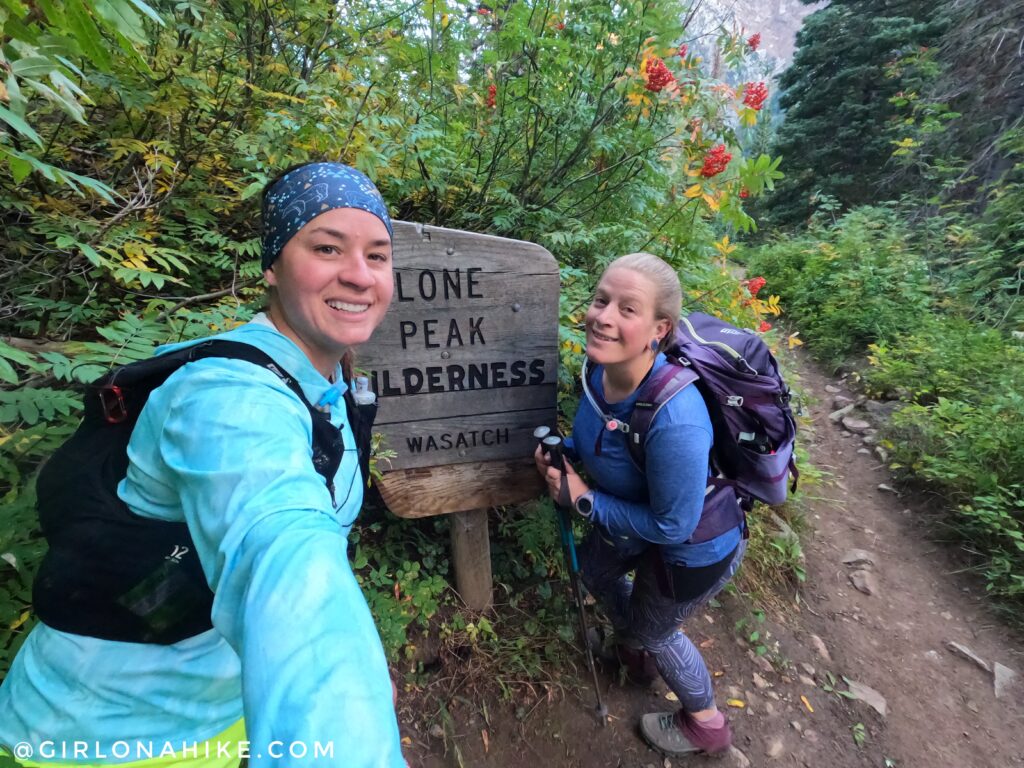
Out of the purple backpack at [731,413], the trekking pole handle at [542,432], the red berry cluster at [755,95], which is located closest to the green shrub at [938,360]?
the red berry cluster at [755,95]

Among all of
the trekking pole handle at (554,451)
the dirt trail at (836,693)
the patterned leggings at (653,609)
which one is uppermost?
the trekking pole handle at (554,451)

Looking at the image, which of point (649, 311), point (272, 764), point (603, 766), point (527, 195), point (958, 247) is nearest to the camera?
point (272, 764)

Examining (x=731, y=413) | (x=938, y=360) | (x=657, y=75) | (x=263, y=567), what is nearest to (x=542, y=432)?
(x=731, y=413)

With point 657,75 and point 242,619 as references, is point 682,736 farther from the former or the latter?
point 657,75

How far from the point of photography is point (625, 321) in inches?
70.5

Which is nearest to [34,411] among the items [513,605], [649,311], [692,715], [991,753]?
[649,311]

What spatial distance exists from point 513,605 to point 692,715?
1.05 meters

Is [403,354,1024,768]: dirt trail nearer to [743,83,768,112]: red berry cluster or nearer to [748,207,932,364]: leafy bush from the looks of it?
[743,83,768,112]: red berry cluster

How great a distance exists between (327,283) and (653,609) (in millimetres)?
1917

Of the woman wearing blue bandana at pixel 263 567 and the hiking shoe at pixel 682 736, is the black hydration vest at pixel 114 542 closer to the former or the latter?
the woman wearing blue bandana at pixel 263 567

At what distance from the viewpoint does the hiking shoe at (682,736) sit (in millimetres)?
2311

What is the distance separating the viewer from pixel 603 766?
2.28 m

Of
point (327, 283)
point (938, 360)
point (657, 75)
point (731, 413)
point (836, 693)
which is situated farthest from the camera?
point (938, 360)

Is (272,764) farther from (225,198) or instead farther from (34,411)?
(225,198)
